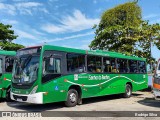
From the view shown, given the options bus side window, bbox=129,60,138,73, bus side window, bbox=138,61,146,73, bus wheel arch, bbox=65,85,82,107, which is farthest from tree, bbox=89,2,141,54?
bus wheel arch, bbox=65,85,82,107

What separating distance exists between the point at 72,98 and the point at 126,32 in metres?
13.3

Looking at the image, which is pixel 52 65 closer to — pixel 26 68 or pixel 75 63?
pixel 26 68

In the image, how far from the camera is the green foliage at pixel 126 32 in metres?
24.4

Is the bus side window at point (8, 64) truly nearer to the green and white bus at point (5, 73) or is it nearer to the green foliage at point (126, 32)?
the green and white bus at point (5, 73)

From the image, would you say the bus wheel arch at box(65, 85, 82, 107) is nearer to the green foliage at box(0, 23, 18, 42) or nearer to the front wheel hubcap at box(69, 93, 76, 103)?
the front wheel hubcap at box(69, 93, 76, 103)

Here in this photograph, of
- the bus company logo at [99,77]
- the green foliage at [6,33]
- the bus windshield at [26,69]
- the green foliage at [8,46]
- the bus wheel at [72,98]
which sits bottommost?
the bus wheel at [72,98]

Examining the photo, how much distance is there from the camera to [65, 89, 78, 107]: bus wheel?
1326cm

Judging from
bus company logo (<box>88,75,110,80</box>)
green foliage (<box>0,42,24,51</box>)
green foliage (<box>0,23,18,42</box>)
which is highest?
green foliage (<box>0,23,18,42</box>)

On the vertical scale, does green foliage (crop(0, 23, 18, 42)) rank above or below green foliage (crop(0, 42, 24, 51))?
above

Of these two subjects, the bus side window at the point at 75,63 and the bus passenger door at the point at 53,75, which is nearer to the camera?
the bus passenger door at the point at 53,75

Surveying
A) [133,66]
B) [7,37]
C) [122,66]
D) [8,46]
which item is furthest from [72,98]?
[7,37]

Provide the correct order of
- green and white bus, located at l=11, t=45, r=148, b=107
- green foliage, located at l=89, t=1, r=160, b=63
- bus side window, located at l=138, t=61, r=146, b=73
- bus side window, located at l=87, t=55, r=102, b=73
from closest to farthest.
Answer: green and white bus, located at l=11, t=45, r=148, b=107
bus side window, located at l=87, t=55, r=102, b=73
bus side window, located at l=138, t=61, r=146, b=73
green foliage, located at l=89, t=1, r=160, b=63

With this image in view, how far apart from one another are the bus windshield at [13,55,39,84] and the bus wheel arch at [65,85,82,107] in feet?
6.98

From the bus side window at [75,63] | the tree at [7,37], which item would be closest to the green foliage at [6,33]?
the tree at [7,37]
